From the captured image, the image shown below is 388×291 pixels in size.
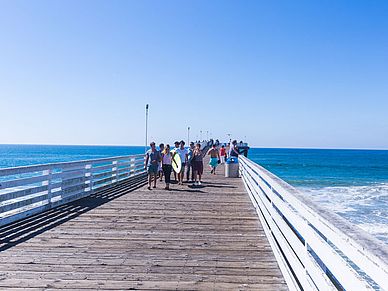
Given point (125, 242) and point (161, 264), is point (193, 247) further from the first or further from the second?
point (125, 242)

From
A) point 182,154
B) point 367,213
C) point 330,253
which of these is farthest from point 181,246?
point 367,213

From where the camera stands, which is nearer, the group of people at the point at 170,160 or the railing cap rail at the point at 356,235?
the railing cap rail at the point at 356,235

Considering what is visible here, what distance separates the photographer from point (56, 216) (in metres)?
6.71

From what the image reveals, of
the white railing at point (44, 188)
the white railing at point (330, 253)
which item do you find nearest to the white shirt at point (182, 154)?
the white railing at point (44, 188)

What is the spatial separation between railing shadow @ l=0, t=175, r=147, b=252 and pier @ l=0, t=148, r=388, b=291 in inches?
0.8

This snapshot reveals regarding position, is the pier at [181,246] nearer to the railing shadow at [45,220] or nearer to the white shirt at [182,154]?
the railing shadow at [45,220]

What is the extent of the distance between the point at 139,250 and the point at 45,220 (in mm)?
2796

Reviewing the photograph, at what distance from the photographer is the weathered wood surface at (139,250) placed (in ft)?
11.8

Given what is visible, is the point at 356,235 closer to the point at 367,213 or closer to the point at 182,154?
the point at 182,154

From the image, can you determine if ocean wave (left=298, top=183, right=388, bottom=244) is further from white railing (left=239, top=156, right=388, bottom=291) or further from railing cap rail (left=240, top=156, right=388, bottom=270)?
railing cap rail (left=240, top=156, right=388, bottom=270)

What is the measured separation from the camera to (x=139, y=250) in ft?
15.1

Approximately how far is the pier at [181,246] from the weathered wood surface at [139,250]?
13 millimetres

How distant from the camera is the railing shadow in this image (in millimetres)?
5141

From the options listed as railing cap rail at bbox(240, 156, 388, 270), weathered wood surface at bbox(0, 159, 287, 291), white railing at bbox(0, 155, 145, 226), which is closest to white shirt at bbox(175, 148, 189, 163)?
white railing at bbox(0, 155, 145, 226)
